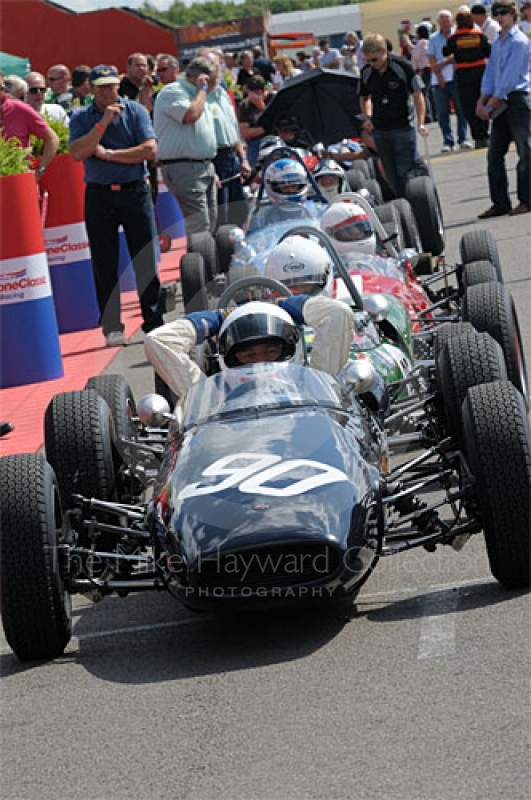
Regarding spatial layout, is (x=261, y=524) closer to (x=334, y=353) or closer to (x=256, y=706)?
(x=256, y=706)

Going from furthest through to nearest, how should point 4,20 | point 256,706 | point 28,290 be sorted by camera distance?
point 4,20
point 28,290
point 256,706

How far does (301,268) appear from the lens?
10.2 metres

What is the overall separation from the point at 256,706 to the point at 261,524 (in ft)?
2.52

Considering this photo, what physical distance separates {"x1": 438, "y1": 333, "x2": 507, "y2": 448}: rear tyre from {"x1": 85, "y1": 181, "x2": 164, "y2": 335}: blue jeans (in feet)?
21.6

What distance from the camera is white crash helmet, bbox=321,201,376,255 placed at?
1285cm

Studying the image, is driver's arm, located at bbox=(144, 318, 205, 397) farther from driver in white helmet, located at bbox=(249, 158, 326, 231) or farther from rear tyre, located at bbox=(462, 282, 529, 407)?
driver in white helmet, located at bbox=(249, 158, 326, 231)

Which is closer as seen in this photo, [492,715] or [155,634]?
[492,715]

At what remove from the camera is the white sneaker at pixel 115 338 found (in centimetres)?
1516

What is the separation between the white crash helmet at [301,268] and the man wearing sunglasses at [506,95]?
914 cm

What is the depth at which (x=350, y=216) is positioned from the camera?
1288 cm

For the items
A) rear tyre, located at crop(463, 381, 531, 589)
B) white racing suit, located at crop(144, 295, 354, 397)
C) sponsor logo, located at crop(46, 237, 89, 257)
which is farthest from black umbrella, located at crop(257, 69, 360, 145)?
rear tyre, located at crop(463, 381, 531, 589)

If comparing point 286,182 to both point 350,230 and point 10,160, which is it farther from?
point 10,160

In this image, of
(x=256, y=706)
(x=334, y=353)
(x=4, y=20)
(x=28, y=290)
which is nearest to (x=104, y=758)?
(x=256, y=706)

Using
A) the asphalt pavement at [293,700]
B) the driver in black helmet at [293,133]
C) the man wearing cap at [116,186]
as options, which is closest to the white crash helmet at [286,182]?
the man wearing cap at [116,186]
